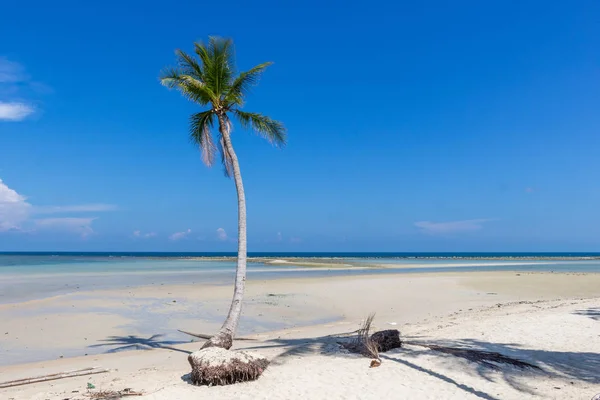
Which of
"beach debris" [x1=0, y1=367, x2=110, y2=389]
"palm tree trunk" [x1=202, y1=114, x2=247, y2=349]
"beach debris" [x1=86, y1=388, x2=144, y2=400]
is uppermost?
"palm tree trunk" [x1=202, y1=114, x2=247, y2=349]

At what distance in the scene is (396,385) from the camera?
25.6 ft

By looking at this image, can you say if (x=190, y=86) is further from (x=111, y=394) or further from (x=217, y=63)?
(x=111, y=394)

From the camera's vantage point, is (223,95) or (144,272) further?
(144,272)

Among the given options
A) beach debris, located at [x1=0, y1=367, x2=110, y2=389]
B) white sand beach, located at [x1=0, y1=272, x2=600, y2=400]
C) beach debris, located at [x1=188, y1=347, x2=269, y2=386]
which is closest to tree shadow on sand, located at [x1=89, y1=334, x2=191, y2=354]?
white sand beach, located at [x1=0, y1=272, x2=600, y2=400]

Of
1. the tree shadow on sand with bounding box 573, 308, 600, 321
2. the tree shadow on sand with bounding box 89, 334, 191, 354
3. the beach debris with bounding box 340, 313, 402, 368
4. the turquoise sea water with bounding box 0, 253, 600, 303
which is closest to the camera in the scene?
the beach debris with bounding box 340, 313, 402, 368

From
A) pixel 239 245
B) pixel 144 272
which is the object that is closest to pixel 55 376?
pixel 239 245

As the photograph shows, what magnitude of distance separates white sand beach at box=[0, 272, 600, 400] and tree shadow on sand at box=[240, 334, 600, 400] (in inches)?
0.9

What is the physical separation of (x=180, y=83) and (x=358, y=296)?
15.1 meters

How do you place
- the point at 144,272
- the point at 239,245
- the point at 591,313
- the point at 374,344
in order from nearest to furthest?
the point at 374,344 → the point at 239,245 → the point at 591,313 → the point at 144,272

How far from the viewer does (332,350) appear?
34.0 ft

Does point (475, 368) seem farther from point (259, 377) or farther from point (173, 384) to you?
point (173, 384)

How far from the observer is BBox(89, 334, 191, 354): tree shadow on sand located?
12112 mm

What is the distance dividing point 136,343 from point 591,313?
13992 millimetres

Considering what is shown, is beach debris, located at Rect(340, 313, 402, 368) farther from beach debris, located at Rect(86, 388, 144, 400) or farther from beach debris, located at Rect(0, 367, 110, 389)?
beach debris, located at Rect(0, 367, 110, 389)
